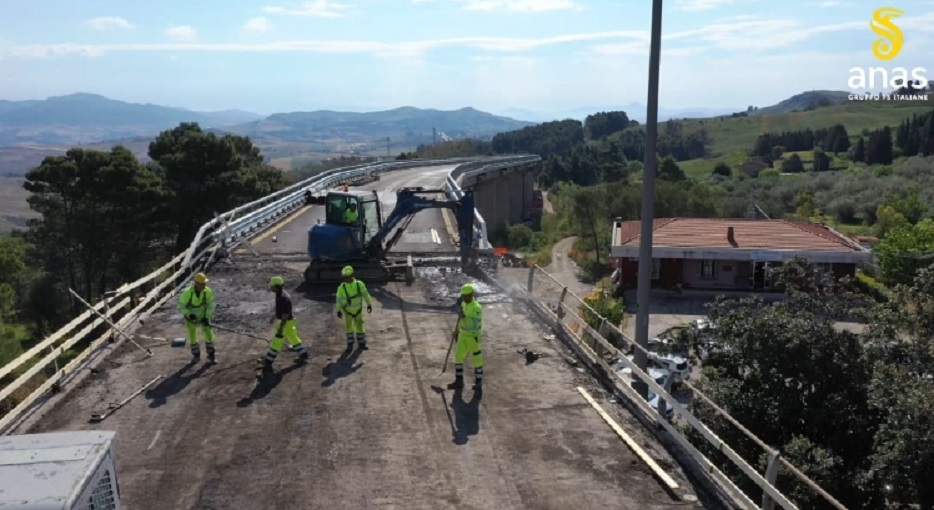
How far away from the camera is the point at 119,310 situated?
21.1 meters

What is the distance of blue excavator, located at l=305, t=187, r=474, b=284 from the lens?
1862cm

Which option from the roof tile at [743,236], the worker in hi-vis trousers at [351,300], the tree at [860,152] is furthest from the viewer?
the tree at [860,152]

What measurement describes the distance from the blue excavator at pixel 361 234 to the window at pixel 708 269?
2647 centimetres

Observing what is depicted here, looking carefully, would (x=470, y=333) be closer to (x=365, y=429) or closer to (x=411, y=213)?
(x=365, y=429)

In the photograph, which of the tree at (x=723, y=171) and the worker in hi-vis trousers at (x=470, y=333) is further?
the tree at (x=723, y=171)

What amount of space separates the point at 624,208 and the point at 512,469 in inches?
1957

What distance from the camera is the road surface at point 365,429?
8562mm

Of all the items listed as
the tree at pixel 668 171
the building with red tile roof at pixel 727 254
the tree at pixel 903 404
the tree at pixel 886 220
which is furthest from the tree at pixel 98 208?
the tree at pixel 668 171

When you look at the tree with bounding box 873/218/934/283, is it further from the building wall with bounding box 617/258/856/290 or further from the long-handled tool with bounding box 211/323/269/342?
the long-handled tool with bounding box 211/323/269/342

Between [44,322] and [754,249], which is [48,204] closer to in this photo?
[44,322]

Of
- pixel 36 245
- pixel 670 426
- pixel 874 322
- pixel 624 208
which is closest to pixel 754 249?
pixel 624 208

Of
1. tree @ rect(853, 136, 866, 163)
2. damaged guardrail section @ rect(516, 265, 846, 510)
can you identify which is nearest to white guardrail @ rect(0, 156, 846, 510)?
damaged guardrail section @ rect(516, 265, 846, 510)

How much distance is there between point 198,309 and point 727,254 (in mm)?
34063

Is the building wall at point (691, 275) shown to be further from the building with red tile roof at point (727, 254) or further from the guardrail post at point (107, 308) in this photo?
the guardrail post at point (107, 308)
